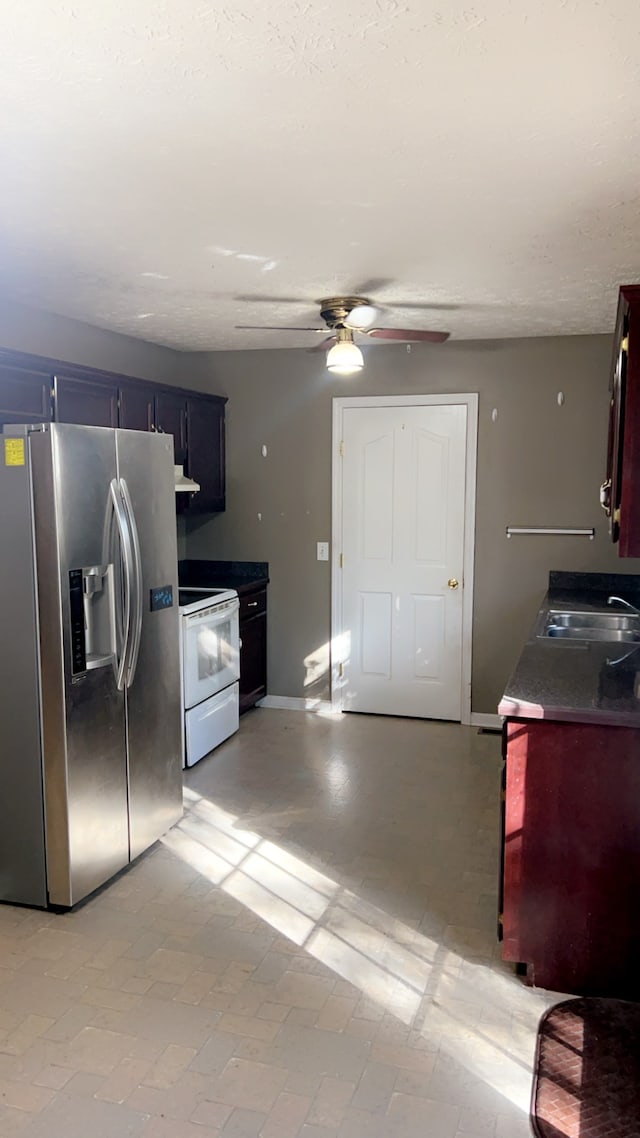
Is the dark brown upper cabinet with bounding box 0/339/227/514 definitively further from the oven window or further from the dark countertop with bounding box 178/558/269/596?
the oven window

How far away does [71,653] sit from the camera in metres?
2.83

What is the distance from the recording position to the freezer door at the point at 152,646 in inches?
124

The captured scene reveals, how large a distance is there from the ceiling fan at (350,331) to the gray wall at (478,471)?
3.96 ft

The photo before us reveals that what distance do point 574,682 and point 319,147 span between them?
1855mm

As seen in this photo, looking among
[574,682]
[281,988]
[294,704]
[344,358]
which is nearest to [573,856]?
[574,682]

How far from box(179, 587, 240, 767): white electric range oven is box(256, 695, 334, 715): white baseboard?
63 cm

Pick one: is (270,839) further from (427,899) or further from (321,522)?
(321,522)

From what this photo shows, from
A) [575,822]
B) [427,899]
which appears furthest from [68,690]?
[575,822]

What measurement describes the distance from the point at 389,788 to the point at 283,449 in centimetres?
239

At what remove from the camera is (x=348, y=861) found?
328 centimetres

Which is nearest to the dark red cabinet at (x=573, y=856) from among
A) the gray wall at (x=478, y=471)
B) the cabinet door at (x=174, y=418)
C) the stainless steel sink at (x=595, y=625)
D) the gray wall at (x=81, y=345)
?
the stainless steel sink at (x=595, y=625)

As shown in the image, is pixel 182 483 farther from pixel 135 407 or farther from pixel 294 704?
pixel 294 704

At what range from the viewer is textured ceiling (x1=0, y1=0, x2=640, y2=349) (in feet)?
4.85

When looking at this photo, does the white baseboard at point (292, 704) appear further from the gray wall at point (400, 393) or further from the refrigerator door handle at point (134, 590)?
the refrigerator door handle at point (134, 590)
